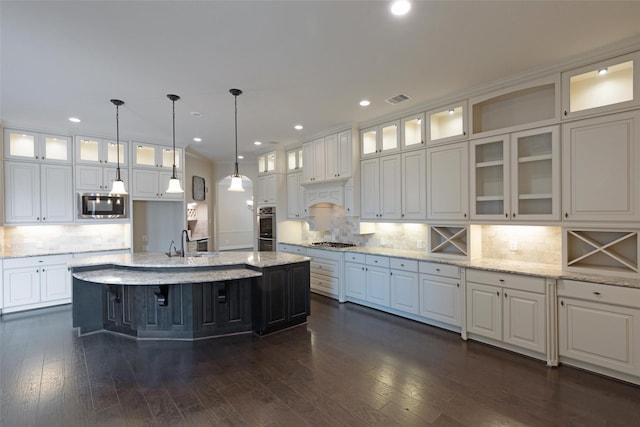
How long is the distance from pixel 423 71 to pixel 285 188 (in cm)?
417

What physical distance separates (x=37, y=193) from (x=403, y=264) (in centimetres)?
583

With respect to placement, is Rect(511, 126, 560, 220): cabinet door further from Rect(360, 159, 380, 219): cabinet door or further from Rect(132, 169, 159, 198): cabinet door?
Rect(132, 169, 159, 198): cabinet door

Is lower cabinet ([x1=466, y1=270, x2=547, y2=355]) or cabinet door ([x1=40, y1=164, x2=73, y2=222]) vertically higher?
cabinet door ([x1=40, y1=164, x2=73, y2=222])

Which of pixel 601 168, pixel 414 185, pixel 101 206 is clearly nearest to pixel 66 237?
pixel 101 206

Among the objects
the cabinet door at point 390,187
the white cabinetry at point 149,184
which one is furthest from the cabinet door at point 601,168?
the white cabinetry at point 149,184

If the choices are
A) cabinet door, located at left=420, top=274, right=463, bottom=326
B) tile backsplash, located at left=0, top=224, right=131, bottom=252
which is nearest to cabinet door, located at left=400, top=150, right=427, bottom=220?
cabinet door, located at left=420, top=274, right=463, bottom=326

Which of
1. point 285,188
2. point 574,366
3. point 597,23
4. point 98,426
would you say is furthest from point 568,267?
point 285,188

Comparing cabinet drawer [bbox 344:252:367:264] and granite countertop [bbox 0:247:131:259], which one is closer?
granite countertop [bbox 0:247:131:259]

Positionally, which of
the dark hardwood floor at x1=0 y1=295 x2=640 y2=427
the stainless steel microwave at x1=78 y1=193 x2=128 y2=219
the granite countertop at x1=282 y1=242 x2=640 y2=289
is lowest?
the dark hardwood floor at x1=0 y1=295 x2=640 y2=427

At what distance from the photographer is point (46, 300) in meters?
4.97

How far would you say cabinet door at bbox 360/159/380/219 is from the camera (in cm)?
498

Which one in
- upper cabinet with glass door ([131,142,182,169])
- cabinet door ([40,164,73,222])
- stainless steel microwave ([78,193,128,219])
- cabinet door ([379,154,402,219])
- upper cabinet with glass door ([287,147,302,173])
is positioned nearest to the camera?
cabinet door ([379,154,402,219])

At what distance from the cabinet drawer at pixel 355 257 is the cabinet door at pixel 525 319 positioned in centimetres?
203

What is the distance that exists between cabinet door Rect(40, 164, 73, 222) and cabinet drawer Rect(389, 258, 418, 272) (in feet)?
17.5
